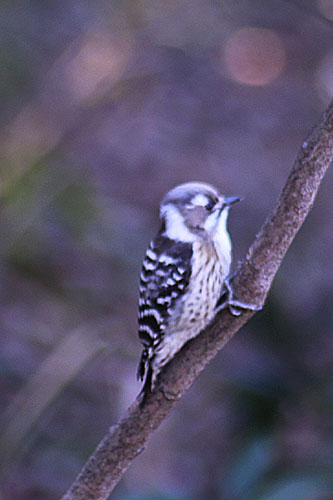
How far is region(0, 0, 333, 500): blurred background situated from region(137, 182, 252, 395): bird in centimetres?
65

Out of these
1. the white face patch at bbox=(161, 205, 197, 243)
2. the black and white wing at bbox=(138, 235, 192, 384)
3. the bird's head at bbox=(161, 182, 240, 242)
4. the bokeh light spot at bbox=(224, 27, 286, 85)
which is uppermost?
the bokeh light spot at bbox=(224, 27, 286, 85)

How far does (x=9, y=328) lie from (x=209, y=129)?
381cm

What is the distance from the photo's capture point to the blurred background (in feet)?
10.5

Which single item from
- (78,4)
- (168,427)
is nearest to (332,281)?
(168,427)

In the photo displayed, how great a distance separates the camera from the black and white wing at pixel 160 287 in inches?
101

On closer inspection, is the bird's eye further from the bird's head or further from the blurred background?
the blurred background

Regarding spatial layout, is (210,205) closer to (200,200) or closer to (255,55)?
(200,200)

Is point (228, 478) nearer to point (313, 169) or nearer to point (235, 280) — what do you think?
point (235, 280)

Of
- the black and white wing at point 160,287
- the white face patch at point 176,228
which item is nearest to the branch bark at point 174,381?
the black and white wing at point 160,287

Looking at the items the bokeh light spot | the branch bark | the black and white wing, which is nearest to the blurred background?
the bokeh light spot

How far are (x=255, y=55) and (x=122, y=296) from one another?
2279mm

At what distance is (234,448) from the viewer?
3.42 meters

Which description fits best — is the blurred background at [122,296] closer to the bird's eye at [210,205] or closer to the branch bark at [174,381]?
the branch bark at [174,381]

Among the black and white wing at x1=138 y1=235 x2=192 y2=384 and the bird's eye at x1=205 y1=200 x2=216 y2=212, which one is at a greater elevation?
the bird's eye at x1=205 y1=200 x2=216 y2=212
